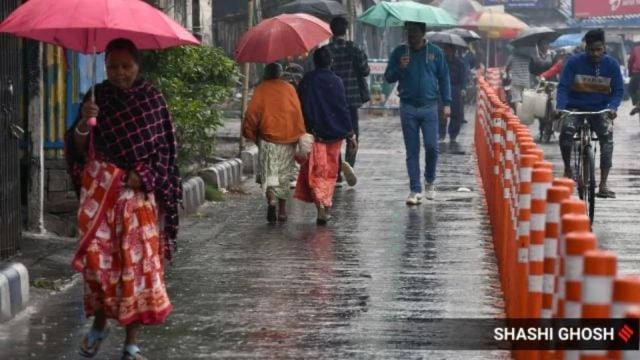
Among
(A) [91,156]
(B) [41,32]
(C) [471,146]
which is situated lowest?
(C) [471,146]

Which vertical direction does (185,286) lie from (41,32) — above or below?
below

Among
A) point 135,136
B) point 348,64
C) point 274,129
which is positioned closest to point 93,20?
point 135,136

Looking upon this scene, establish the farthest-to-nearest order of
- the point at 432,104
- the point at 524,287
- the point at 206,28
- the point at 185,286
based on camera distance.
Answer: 1. the point at 206,28
2. the point at 432,104
3. the point at 185,286
4. the point at 524,287

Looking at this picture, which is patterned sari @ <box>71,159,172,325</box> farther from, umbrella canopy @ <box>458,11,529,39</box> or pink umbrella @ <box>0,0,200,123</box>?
umbrella canopy @ <box>458,11,529,39</box>

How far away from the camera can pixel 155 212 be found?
7.43 metres

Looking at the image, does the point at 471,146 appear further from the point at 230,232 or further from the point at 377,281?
the point at 377,281

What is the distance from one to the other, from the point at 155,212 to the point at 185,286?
2.43 metres

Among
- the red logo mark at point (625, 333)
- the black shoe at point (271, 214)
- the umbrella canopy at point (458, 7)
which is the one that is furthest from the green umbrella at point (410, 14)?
the umbrella canopy at point (458, 7)

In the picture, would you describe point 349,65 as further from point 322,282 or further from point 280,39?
point 322,282

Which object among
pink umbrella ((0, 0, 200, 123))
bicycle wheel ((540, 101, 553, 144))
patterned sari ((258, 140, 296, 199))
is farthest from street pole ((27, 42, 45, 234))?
bicycle wheel ((540, 101, 553, 144))

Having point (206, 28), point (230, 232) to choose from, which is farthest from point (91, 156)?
point (206, 28)

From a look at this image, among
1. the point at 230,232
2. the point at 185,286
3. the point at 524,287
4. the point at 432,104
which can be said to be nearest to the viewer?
the point at 524,287

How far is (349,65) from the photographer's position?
53.1 ft

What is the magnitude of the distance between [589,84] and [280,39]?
2849 millimetres
